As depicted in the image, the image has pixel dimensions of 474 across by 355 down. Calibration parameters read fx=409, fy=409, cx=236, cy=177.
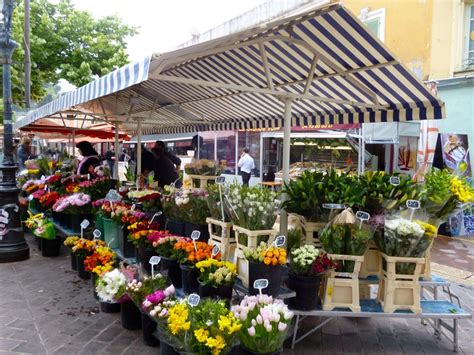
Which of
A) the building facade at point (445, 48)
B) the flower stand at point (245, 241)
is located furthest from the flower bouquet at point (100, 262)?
the building facade at point (445, 48)

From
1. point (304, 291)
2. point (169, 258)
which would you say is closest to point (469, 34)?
point (304, 291)

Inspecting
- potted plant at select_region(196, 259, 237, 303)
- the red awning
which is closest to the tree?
the red awning

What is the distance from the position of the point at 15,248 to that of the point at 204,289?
13.7 feet

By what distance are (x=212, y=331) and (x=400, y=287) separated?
182 centimetres

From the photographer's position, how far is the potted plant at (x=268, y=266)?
314cm

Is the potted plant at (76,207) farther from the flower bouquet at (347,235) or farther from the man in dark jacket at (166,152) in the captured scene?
the flower bouquet at (347,235)

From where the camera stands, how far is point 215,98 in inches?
250

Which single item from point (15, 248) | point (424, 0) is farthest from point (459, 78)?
point (15, 248)

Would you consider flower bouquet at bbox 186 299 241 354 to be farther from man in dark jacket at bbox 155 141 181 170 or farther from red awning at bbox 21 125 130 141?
red awning at bbox 21 125 130 141

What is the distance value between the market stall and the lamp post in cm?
148

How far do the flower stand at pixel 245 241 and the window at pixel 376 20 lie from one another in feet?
A: 31.4

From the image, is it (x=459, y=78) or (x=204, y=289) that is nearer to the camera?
(x=204, y=289)

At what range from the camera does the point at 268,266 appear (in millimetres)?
3135

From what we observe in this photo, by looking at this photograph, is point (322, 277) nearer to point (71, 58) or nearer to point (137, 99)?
point (137, 99)
